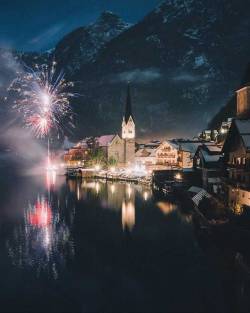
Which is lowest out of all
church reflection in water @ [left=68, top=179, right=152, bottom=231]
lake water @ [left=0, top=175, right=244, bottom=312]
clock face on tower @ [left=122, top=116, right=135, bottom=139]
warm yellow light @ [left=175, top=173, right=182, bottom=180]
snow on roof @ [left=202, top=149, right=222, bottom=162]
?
lake water @ [left=0, top=175, right=244, bottom=312]

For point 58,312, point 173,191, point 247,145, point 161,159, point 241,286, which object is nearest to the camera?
point 58,312

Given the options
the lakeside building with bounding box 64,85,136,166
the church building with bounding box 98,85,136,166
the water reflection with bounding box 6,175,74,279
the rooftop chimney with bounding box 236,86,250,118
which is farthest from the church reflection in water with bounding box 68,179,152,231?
the church building with bounding box 98,85,136,166

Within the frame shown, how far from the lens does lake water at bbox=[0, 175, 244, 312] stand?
81.9ft

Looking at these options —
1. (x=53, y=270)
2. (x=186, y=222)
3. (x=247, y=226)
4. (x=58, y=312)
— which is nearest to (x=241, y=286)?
(x=247, y=226)

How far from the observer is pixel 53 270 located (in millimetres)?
31047

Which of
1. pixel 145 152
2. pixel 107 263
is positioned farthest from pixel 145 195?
pixel 145 152

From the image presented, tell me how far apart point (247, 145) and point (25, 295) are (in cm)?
2714

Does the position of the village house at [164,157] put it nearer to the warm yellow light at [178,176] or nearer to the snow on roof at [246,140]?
the warm yellow light at [178,176]

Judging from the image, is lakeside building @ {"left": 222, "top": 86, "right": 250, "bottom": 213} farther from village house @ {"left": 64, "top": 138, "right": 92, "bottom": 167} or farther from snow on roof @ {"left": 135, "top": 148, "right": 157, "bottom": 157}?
village house @ {"left": 64, "top": 138, "right": 92, "bottom": 167}

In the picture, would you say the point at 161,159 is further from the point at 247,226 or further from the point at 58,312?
the point at 58,312

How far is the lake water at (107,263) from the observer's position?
24969mm

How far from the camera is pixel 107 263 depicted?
1289 inches

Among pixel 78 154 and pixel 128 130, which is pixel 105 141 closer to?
pixel 128 130

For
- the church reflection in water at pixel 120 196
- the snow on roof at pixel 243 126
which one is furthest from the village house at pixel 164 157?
the snow on roof at pixel 243 126
